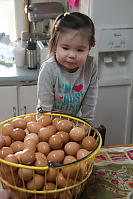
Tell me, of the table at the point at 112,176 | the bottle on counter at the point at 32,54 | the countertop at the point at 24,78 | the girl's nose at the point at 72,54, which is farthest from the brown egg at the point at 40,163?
the bottle on counter at the point at 32,54

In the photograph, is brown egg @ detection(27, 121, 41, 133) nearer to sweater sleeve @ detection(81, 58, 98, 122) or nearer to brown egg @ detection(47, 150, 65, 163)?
brown egg @ detection(47, 150, 65, 163)

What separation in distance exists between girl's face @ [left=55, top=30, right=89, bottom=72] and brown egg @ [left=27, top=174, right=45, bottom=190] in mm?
546

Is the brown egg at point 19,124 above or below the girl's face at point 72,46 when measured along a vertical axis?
below

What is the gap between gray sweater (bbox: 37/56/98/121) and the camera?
121 cm

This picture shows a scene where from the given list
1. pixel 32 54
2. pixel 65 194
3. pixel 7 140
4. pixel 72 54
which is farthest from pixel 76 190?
pixel 32 54

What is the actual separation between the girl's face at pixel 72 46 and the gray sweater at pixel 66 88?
0.15 m

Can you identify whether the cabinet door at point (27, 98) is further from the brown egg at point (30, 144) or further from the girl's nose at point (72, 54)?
the brown egg at point (30, 144)

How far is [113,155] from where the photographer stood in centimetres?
102

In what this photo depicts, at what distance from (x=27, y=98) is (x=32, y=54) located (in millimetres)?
353

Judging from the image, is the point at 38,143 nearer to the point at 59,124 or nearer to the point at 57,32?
the point at 59,124

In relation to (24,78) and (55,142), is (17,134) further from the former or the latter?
(24,78)

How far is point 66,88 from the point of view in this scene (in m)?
1.23

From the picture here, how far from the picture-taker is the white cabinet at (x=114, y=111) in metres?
1.87

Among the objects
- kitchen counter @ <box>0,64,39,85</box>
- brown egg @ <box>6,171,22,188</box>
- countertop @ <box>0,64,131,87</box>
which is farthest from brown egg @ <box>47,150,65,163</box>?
kitchen counter @ <box>0,64,39,85</box>
